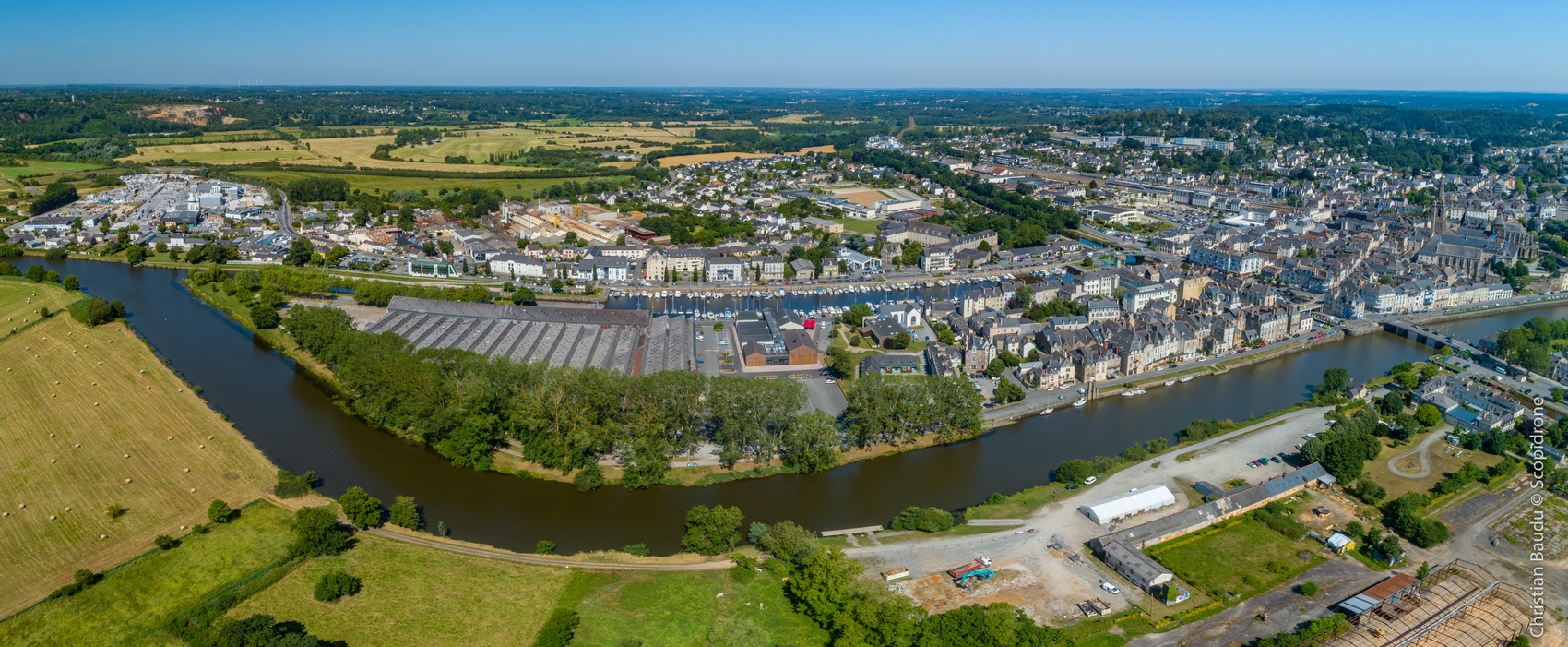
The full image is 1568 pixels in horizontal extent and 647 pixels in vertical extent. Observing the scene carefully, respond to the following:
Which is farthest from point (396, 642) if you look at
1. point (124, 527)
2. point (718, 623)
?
point (124, 527)

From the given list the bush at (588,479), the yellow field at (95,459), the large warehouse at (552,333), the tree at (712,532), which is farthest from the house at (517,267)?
the tree at (712,532)

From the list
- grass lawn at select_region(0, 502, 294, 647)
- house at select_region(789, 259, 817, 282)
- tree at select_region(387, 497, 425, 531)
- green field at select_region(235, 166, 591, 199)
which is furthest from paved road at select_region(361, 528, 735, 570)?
green field at select_region(235, 166, 591, 199)

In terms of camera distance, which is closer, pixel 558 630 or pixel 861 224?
pixel 558 630

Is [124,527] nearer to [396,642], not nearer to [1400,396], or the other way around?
[396,642]

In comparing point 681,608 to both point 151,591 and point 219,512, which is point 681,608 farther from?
point 219,512

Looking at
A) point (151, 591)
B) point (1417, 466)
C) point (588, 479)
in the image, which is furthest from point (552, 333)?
point (1417, 466)

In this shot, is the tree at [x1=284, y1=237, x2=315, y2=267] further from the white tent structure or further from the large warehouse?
the white tent structure
